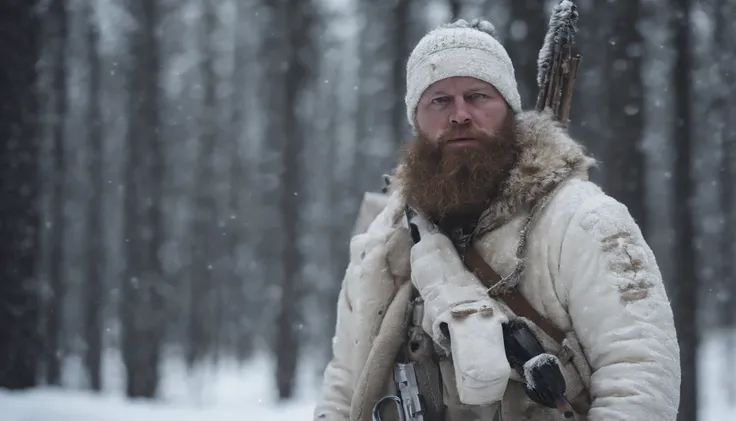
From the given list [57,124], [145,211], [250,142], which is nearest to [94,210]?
[57,124]

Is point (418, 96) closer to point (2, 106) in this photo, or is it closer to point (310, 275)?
point (2, 106)

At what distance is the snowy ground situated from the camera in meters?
7.32

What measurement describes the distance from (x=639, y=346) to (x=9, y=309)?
8223 millimetres

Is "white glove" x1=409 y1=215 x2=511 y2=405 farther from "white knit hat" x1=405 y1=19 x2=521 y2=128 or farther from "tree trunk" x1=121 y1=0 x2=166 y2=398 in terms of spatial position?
"tree trunk" x1=121 y1=0 x2=166 y2=398

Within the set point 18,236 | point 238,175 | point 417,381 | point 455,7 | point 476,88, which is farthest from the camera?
point 238,175

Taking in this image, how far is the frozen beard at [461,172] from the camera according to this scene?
1.83 meters

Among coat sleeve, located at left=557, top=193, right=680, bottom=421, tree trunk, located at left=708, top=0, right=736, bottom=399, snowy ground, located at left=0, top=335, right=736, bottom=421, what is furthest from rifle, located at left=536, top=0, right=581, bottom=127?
tree trunk, located at left=708, top=0, right=736, bottom=399

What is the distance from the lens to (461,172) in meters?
1.85

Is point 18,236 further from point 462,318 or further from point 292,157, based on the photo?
point 462,318

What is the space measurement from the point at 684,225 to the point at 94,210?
1416 centimetres

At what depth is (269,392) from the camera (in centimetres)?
1808

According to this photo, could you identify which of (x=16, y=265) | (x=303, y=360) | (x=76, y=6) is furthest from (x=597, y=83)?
(x=303, y=360)

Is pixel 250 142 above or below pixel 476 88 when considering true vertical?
above

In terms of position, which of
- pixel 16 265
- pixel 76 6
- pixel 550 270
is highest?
pixel 76 6
